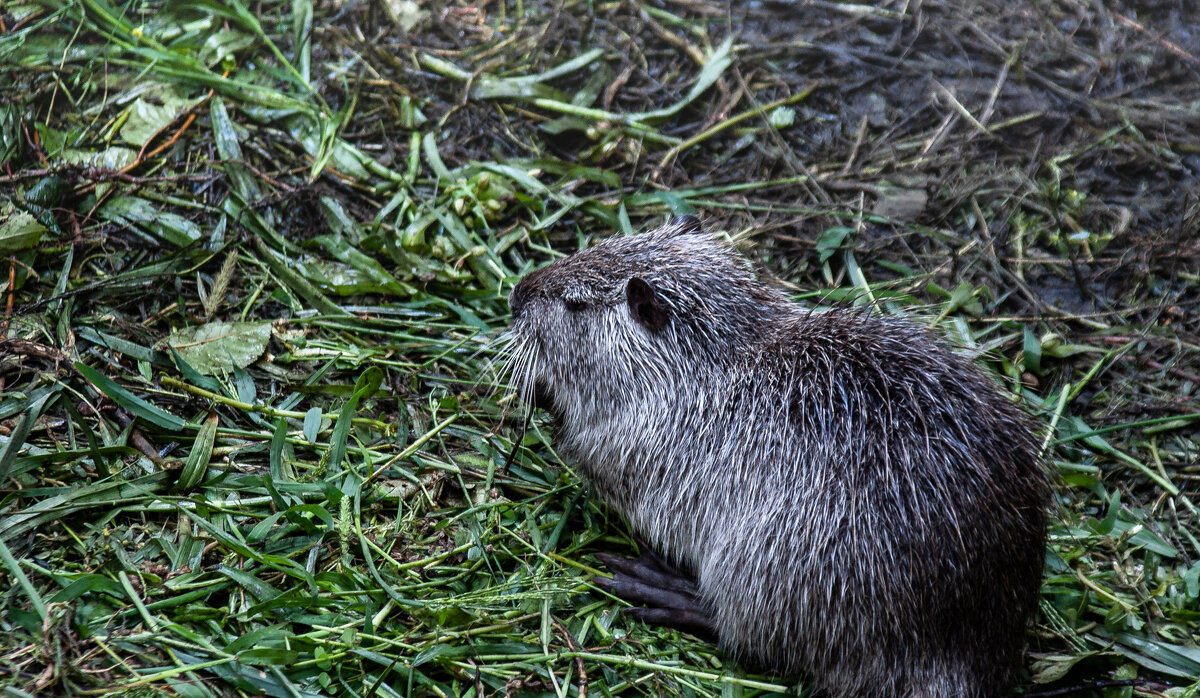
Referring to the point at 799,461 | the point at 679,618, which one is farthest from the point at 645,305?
the point at 679,618

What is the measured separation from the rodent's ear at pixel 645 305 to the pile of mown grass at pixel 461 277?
30.7 inches

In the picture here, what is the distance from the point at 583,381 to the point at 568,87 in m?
2.37

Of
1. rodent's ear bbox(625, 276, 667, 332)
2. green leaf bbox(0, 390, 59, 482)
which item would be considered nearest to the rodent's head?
rodent's ear bbox(625, 276, 667, 332)

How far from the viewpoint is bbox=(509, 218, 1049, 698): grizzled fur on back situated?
260 centimetres

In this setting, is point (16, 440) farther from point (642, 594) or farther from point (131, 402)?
point (642, 594)

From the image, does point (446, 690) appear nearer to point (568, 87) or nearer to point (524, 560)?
point (524, 560)

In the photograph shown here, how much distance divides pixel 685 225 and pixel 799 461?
1.27m

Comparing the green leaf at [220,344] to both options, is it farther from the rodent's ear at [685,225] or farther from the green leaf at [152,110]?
the rodent's ear at [685,225]

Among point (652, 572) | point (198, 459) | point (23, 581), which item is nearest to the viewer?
point (23, 581)

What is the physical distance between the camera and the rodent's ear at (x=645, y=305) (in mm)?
3188

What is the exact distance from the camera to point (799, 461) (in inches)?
110

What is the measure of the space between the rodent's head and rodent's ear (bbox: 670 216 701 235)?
59 mm

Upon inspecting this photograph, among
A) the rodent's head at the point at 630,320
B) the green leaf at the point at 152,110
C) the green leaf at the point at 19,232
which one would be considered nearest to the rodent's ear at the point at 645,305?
the rodent's head at the point at 630,320

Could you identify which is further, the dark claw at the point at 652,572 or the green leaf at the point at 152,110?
the green leaf at the point at 152,110
